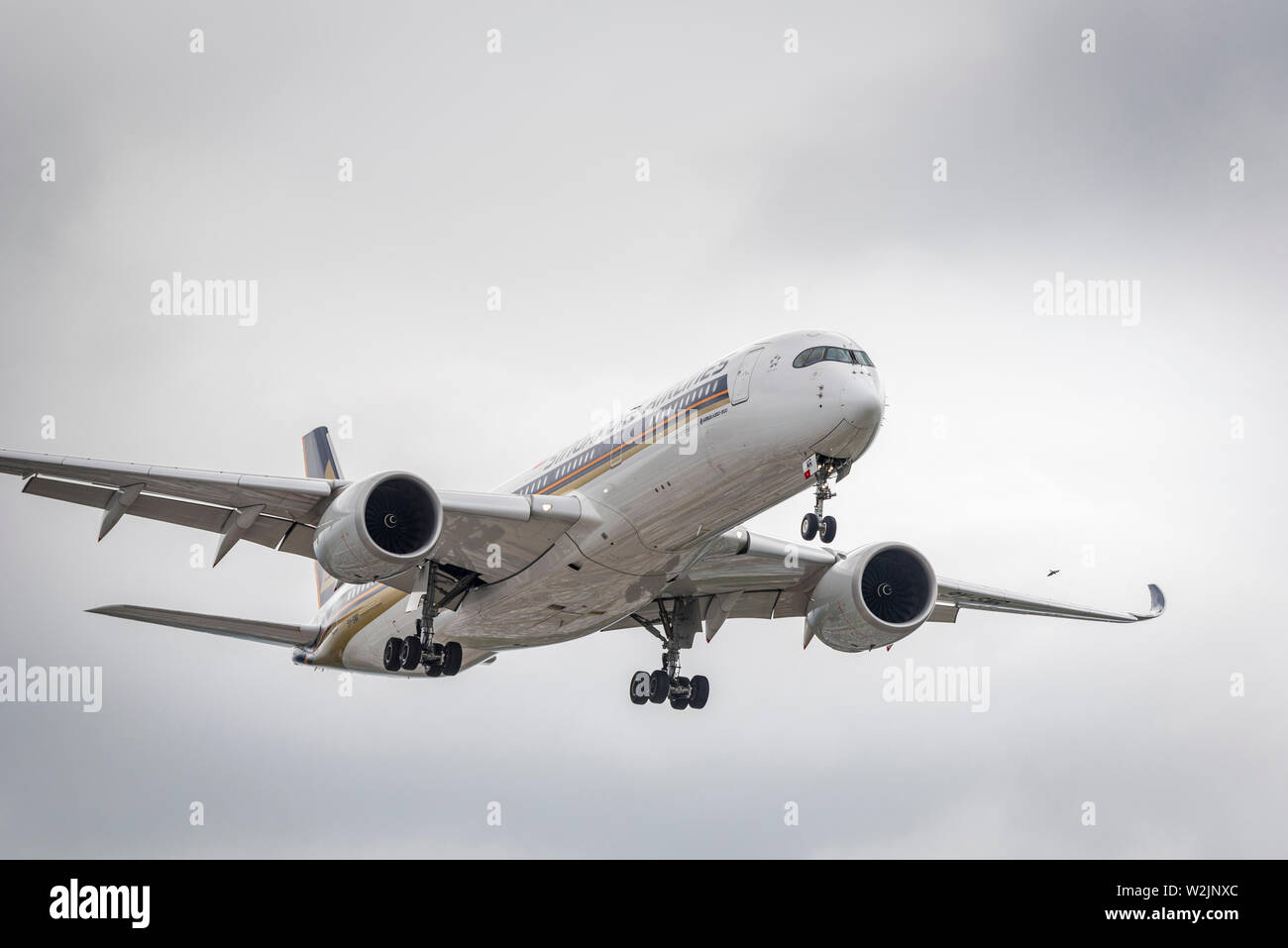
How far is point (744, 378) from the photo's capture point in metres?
26.3

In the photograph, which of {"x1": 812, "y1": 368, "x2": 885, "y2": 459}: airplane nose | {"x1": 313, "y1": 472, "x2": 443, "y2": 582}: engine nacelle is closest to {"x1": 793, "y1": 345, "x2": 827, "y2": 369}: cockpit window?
{"x1": 812, "y1": 368, "x2": 885, "y2": 459}: airplane nose

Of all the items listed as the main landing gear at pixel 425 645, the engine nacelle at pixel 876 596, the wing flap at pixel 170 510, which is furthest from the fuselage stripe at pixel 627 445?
the engine nacelle at pixel 876 596

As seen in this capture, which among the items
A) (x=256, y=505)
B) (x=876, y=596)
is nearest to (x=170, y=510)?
(x=256, y=505)

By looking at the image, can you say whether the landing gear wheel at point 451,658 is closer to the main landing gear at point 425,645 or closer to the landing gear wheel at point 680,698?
the main landing gear at point 425,645

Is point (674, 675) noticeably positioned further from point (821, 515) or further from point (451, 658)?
point (821, 515)

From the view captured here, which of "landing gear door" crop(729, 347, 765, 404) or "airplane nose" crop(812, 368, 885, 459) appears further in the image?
"landing gear door" crop(729, 347, 765, 404)

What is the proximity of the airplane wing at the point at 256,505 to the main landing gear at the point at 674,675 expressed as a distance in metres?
5.73

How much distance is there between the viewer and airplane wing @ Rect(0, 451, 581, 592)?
92.6ft

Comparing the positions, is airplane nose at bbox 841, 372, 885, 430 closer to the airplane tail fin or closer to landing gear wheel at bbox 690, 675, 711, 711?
landing gear wheel at bbox 690, 675, 711, 711

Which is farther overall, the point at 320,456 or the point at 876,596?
the point at 320,456

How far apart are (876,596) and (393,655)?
1141 cm

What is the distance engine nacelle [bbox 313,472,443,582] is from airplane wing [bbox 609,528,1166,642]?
240 inches

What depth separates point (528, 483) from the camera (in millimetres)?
31625
